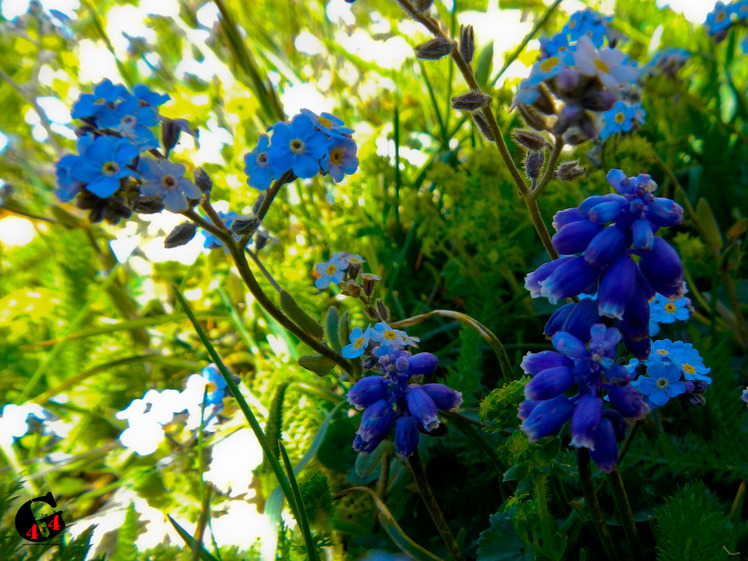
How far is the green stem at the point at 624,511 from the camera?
1.20 m

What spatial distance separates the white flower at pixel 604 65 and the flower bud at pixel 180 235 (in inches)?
34.7

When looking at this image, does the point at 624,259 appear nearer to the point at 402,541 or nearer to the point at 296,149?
the point at 296,149

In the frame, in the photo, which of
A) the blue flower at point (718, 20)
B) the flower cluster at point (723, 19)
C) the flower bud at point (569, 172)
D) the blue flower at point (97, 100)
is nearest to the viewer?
the flower bud at point (569, 172)

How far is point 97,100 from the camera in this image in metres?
1.35

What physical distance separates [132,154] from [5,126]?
3189mm

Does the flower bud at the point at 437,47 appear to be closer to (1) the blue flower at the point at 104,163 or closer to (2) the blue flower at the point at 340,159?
(2) the blue flower at the point at 340,159

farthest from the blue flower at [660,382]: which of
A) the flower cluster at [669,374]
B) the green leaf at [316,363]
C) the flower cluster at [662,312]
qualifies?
the green leaf at [316,363]

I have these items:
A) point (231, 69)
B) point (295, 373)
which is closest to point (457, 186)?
point (295, 373)

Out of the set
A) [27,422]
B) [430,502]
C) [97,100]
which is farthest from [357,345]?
[27,422]

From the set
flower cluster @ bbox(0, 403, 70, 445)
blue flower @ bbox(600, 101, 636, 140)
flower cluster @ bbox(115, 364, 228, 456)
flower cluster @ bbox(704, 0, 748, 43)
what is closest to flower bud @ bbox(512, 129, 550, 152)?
blue flower @ bbox(600, 101, 636, 140)

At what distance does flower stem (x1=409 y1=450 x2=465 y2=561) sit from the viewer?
1314mm

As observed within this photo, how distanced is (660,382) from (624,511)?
28cm

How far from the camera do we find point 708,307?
2068 mm

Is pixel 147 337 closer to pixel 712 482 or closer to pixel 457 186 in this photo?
pixel 457 186
